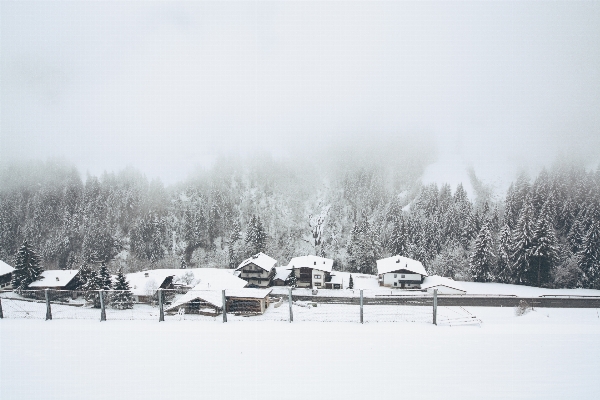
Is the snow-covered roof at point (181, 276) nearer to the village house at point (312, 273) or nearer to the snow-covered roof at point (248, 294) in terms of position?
the village house at point (312, 273)

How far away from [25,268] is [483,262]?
73357 mm

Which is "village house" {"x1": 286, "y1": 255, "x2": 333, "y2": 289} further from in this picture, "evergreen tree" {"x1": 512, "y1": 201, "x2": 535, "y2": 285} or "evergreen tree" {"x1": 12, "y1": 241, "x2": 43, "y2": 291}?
"evergreen tree" {"x1": 12, "y1": 241, "x2": 43, "y2": 291}

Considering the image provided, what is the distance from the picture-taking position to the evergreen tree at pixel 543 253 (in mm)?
44594

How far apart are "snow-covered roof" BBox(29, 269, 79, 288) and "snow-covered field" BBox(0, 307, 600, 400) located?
47.4 m

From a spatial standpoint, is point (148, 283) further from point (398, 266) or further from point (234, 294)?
point (398, 266)

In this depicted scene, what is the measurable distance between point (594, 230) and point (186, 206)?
11153 centimetres

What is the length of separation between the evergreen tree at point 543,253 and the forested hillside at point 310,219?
0.53ft

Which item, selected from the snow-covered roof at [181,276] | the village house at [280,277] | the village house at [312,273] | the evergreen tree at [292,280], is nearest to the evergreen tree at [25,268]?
the snow-covered roof at [181,276]

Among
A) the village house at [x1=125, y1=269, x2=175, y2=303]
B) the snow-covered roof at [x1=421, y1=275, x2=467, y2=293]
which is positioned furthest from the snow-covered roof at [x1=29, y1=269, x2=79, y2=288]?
the snow-covered roof at [x1=421, y1=275, x2=467, y2=293]

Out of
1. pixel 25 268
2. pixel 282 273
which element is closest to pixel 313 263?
pixel 282 273

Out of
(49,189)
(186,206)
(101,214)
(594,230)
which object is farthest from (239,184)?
(594,230)

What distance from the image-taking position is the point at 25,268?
142 ft

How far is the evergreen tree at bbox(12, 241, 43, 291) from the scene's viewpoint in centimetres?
4259

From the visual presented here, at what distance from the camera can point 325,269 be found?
154ft
